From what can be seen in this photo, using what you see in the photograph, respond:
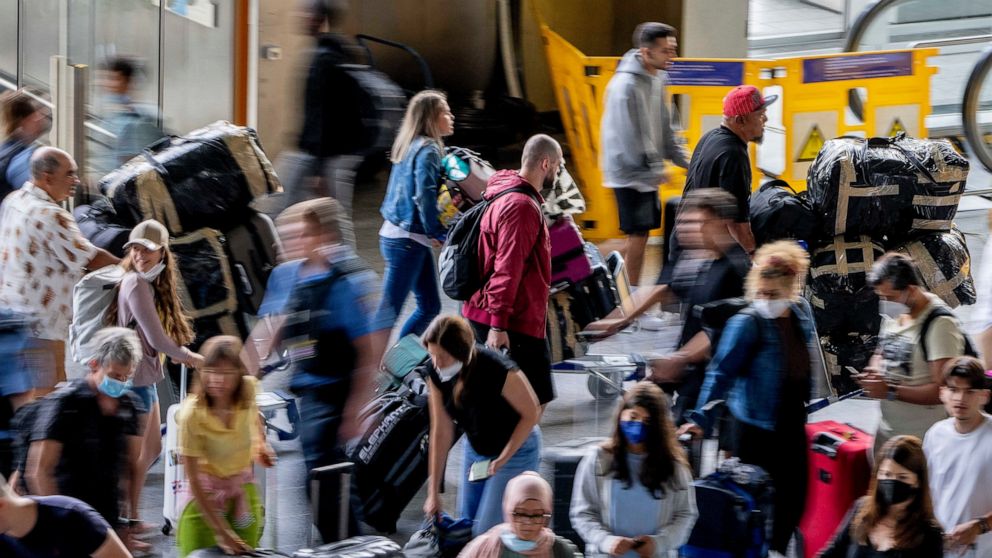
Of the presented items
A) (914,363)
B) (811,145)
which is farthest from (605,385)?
(811,145)

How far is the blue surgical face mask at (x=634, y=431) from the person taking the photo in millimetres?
6047

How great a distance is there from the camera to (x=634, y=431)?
19.9ft

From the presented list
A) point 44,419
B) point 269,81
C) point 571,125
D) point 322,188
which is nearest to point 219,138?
point 322,188

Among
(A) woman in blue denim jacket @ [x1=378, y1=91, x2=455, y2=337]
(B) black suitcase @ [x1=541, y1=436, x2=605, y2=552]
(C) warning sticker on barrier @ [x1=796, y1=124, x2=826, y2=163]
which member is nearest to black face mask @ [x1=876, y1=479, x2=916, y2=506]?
(B) black suitcase @ [x1=541, y1=436, x2=605, y2=552]

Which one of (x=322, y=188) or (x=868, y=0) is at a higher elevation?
(x=868, y=0)

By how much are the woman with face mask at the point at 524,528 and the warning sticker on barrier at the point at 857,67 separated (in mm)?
7791

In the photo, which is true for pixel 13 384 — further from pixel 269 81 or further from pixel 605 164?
pixel 269 81

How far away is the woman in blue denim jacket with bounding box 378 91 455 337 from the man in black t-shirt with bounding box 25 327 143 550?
101 inches

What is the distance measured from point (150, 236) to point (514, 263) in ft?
5.53

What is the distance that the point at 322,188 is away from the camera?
9.48 m

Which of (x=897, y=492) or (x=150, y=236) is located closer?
(x=897, y=492)

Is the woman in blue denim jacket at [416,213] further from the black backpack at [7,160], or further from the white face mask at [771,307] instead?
the white face mask at [771,307]

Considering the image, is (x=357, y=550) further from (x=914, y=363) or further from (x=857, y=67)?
(x=857, y=67)

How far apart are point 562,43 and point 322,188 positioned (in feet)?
13.8
